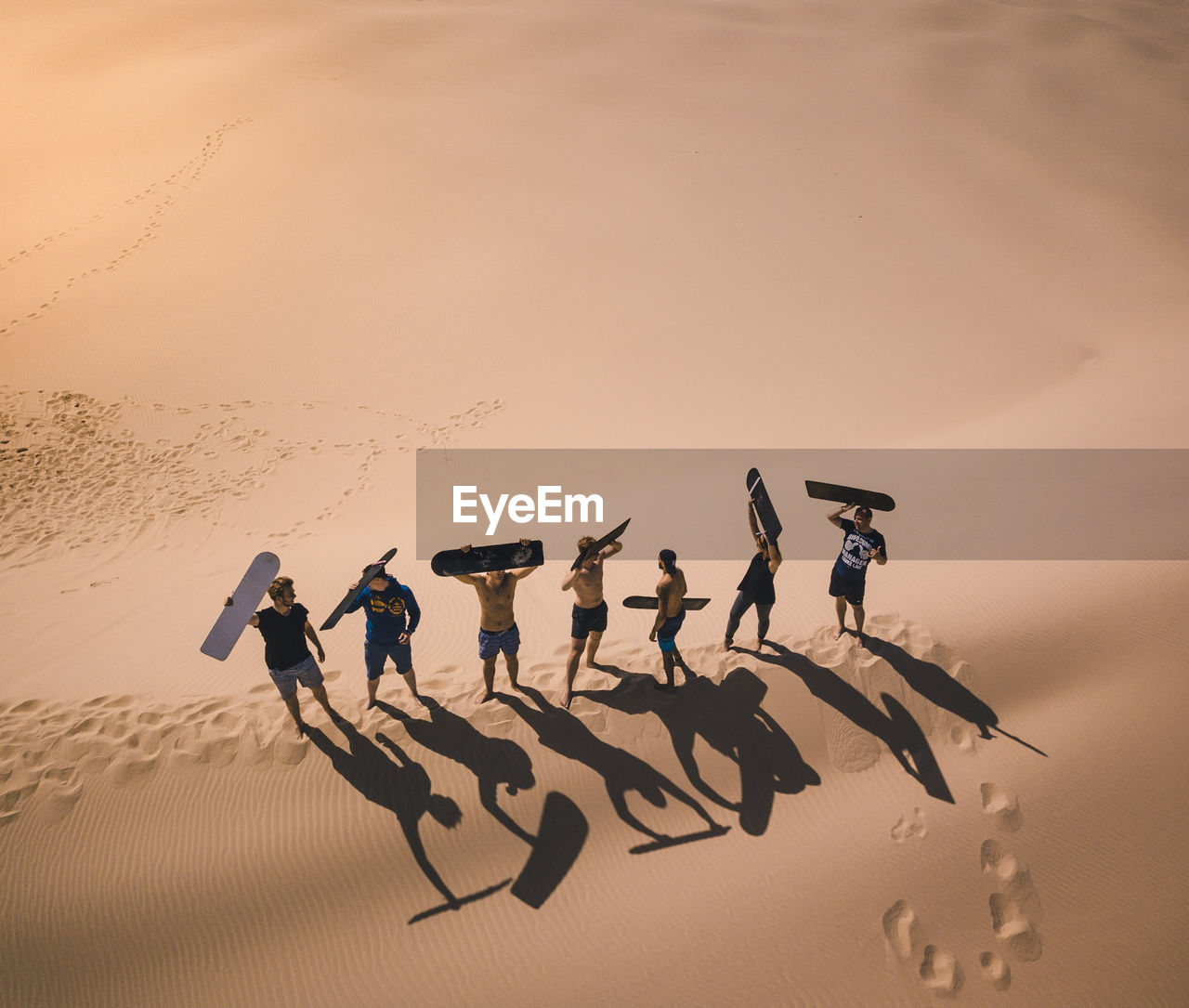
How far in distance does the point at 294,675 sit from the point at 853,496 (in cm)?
527

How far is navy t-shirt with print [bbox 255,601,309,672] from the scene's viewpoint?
5.13 metres

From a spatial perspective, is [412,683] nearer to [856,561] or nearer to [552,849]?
[552,849]

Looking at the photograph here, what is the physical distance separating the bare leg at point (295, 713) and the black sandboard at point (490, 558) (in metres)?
1.70

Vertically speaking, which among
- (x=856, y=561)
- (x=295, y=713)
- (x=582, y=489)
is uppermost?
(x=582, y=489)

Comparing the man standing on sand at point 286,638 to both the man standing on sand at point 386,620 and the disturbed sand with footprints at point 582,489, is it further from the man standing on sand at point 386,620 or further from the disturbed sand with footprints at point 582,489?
the disturbed sand with footprints at point 582,489

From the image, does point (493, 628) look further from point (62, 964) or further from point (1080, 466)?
point (1080, 466)

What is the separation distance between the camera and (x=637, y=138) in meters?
20.2

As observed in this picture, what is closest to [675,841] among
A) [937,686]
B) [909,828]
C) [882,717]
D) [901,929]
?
[901,929]

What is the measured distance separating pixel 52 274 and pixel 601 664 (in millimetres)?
18061

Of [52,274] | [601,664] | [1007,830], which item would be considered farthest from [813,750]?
[52,274]

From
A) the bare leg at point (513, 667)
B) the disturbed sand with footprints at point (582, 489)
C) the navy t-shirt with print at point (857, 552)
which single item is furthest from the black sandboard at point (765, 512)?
the bare leg at point (513, 667)

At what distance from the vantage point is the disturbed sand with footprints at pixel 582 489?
172 inches

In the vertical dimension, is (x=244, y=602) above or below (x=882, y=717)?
above

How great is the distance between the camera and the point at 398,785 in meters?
5.13
